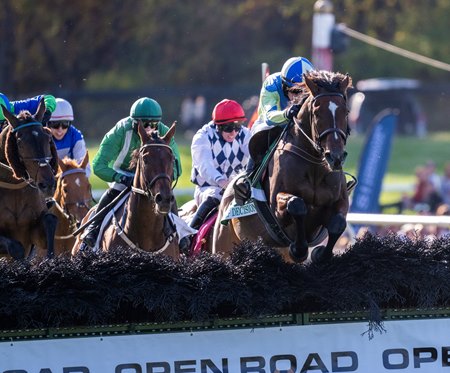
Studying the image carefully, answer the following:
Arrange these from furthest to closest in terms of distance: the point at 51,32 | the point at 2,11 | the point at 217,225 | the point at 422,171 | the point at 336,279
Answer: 1. the point at 51,32
2. the point at 2,11
3. the point at 422,171
4. the point at 217,225
5. the point at 336,279

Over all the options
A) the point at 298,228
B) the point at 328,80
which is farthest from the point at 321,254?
the point at 328,80

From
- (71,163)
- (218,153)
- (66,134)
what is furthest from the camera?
(66,134)

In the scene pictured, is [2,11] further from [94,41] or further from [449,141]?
[449,141]

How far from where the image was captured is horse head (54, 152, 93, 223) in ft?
31.8

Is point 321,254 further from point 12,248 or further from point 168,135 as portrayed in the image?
point 12,248

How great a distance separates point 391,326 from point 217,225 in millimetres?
2569

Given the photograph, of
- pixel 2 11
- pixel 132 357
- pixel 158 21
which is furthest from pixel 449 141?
pixel 132 357

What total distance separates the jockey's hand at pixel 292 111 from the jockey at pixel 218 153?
5.25ft

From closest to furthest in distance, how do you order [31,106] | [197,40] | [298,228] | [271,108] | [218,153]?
1. [298,228]
2. [271,108]
3. [31,106]
4. [218,153]
5. [197,40]

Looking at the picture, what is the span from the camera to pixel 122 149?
8406 millimetres

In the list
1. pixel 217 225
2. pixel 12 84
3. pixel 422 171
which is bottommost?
pixel 217 225

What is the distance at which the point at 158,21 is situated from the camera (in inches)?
1518

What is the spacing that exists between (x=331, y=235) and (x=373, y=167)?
8281 mm

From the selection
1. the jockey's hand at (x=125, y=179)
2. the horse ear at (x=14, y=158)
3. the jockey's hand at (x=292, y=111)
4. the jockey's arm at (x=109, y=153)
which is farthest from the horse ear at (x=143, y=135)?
the jockey's hand at (x=292, y=111)
